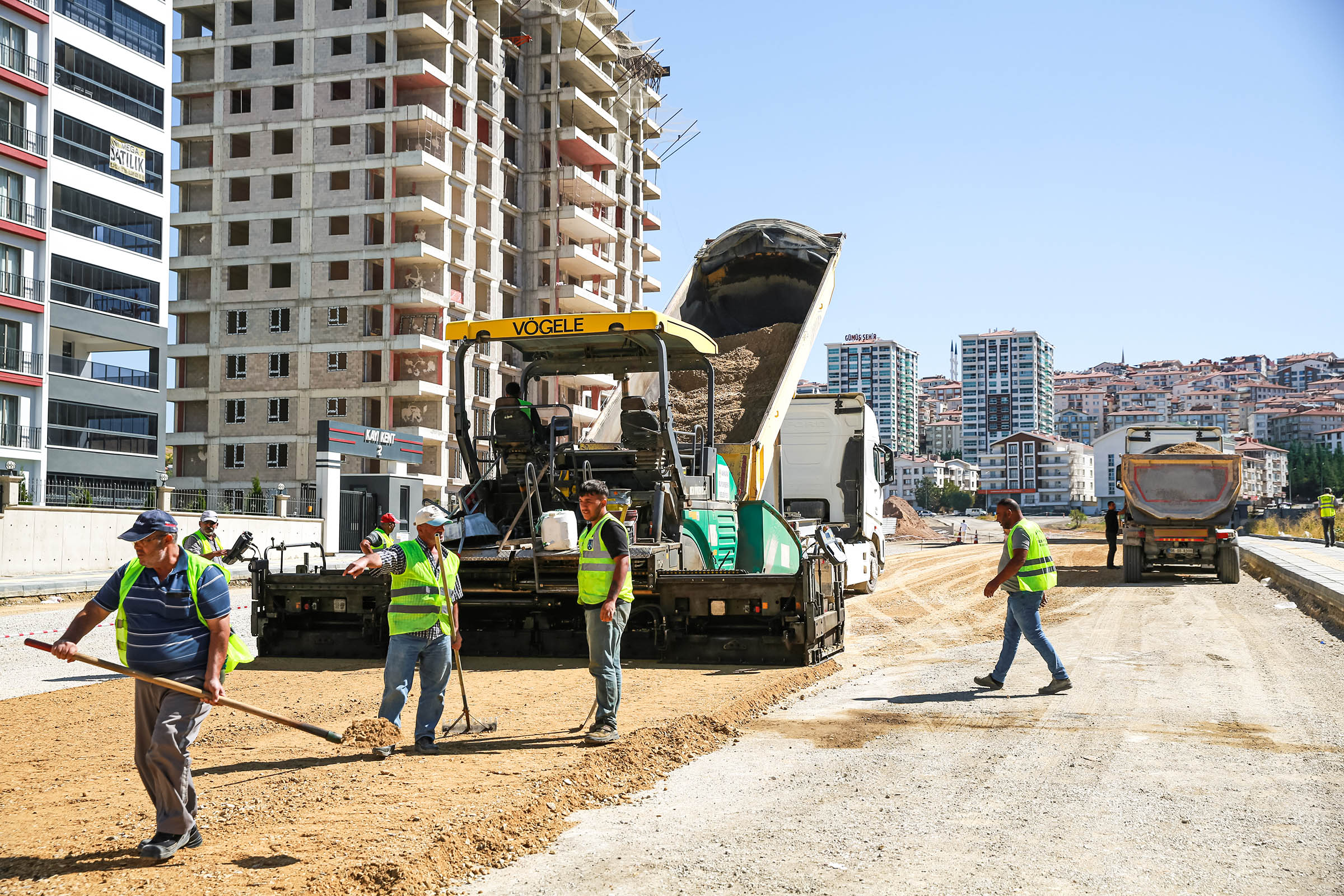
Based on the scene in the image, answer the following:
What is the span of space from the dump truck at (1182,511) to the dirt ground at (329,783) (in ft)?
51.8

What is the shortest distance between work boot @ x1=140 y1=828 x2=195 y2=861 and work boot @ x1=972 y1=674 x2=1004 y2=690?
22.3 feet

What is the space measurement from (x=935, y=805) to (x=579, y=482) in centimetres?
599

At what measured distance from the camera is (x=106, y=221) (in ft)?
131

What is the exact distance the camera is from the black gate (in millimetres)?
36938

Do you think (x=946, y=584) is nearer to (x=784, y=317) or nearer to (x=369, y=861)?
(x=784, y=317)

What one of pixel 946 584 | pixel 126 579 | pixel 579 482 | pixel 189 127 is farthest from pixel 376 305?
pixel 126 579

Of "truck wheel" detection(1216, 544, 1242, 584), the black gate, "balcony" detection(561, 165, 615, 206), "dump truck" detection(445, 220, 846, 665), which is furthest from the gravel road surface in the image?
"balcony" detection(561, 165, 615, 206)

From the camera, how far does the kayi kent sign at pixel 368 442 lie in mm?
32656

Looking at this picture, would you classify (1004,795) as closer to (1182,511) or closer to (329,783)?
(329,783)

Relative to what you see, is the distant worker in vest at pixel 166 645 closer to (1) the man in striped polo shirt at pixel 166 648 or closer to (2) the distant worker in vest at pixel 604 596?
(1) the man in striped polo shirt at pixel 166 648

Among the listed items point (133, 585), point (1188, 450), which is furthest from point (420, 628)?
point (1188, 450)

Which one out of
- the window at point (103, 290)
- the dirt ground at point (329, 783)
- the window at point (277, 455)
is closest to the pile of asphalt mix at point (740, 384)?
the dirt ground at point (329, 783)

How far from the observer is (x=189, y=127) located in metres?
51.1

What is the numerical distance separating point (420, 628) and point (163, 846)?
7.64 feet
